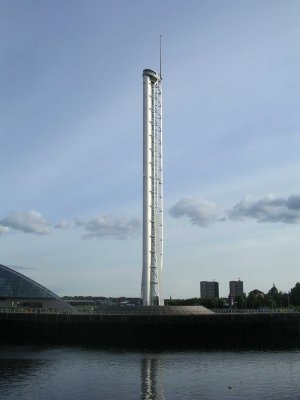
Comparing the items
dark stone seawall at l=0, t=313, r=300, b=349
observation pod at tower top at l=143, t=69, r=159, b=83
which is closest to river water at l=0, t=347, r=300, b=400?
dark stone seawall at l=0, t=313, r=300, b=349

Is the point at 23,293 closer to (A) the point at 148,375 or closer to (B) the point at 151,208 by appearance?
(B) the point at 151,208

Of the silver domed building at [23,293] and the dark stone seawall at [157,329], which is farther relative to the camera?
the silver domed building at [23,293]

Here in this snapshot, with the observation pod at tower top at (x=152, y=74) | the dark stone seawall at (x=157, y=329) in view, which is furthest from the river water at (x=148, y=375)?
the observation pod at tower top at (x=152, y=74)

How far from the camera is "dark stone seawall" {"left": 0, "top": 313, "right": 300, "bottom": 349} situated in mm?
80188

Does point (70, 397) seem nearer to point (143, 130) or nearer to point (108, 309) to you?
point (108, 309)

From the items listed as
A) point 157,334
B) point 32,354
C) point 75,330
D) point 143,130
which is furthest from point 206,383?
point 143,130

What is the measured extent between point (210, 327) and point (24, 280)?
64368 mm

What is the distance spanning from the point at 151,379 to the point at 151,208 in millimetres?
51528

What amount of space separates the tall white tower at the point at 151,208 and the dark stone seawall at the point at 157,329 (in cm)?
1149

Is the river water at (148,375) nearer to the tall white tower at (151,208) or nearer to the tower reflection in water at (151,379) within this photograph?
the tower reflection in water at (151,379)

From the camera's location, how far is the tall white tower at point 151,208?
93.3 metres

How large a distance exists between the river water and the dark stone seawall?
1330cm

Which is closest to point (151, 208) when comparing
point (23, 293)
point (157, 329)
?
point (157, 329)

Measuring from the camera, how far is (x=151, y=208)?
96.0m
